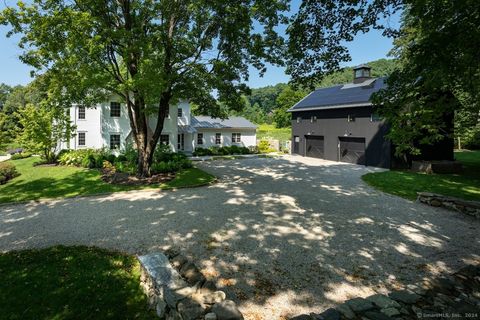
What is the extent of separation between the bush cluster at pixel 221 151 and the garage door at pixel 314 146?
7.35 meters

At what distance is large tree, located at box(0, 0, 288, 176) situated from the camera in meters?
11.2

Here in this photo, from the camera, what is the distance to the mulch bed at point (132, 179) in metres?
14.5

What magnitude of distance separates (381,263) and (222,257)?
11.8 feet

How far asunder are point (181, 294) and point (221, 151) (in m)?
27.4

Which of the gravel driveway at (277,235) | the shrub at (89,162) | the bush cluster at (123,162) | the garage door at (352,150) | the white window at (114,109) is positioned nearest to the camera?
the gravel driveway at (277,235)

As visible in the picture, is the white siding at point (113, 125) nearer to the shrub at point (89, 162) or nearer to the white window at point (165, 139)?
the white window at point (165, 139)

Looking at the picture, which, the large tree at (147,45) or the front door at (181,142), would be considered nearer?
the large tree at (147,45)

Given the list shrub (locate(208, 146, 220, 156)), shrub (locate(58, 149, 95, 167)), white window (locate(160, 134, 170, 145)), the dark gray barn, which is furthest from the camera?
shrub (locate(208, 146, 220, 156))

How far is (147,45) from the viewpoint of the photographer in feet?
39.1

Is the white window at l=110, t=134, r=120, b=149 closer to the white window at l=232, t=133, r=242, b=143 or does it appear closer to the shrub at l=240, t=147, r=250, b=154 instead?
the shrub at l=240, t=147, r=250, b=154

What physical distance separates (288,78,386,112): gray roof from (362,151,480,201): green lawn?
756cm

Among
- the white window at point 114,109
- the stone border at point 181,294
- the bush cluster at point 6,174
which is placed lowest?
the stone border at point 181,294

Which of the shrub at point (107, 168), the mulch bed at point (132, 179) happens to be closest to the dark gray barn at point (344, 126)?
the mulch bed at point (132, 179)

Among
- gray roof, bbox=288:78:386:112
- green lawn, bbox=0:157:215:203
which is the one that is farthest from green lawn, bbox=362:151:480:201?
green lawn, bbox=0:157:215:203
